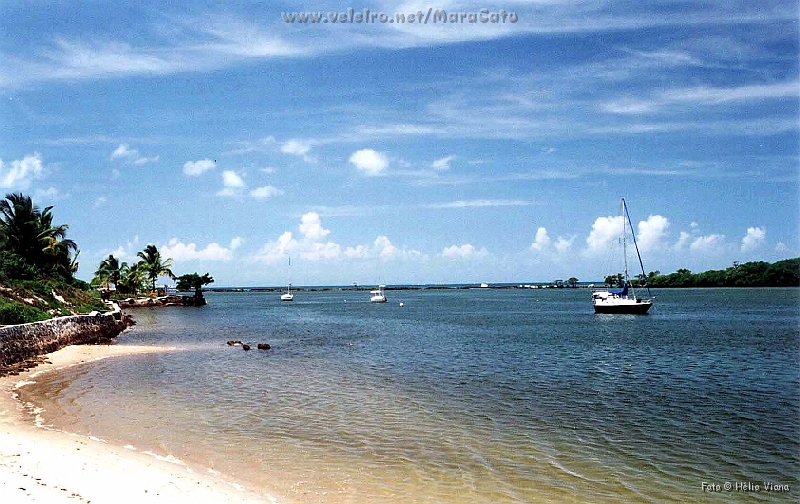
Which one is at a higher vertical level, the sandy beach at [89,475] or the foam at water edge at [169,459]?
the sandy beach at [89,475]

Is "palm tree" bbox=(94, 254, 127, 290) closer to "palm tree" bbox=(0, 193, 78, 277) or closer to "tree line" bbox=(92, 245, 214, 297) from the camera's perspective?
"tree line" bbox=(92, 245, 214, 297)

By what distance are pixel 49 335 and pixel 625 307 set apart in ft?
212

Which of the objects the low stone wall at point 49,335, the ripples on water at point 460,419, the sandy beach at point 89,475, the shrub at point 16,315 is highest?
the shrub at point 16,315

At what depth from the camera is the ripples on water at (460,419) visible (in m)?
12.6

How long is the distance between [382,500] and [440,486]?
150cm

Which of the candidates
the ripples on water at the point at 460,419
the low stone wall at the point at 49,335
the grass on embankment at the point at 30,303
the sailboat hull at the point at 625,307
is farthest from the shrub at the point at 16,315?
the sailboat hull at the point at 625,307

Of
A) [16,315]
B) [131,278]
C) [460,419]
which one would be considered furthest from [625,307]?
[131,278]

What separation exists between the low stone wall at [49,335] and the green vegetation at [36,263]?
4.86 ft

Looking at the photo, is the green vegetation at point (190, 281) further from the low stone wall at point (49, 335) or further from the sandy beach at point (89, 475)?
the sandy beach at point (89, 475)

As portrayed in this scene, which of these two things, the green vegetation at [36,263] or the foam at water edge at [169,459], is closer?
the foam at water edge at [169,459]

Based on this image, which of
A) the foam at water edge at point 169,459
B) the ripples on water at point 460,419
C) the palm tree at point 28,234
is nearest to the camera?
the ripples on water at point 460,419

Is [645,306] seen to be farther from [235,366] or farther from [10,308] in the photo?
[10,308]

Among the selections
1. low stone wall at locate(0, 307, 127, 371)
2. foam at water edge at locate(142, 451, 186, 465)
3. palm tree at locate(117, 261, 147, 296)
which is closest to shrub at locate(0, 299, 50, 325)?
low stone wall at locate(0, 307, 127, 371)

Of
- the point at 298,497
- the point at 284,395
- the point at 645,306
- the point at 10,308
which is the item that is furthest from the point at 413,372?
the point at 645,306
